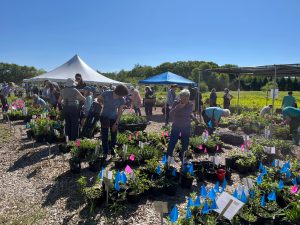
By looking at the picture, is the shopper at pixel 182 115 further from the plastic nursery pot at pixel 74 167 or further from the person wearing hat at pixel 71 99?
the person wearing hat at pixel 71 99

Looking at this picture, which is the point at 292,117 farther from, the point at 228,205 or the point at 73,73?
the point at 73,73

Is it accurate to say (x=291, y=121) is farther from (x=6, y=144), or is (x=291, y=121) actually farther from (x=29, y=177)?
(x=6, y=144)

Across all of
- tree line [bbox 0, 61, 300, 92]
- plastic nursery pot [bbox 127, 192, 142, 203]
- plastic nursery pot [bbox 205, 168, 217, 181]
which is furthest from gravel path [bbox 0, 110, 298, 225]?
tree line [bbox 0, 61, 300, 92]

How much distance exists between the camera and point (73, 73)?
49.8ft

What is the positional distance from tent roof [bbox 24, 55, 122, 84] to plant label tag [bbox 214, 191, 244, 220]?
12.7 meters

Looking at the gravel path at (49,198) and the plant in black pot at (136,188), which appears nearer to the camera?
the gravel path at (49,198)

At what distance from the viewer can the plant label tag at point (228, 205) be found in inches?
111

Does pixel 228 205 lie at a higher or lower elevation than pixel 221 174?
higher

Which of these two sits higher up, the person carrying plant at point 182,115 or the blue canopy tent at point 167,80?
the blue canopy tent at point 167,80

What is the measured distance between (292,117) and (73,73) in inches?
423

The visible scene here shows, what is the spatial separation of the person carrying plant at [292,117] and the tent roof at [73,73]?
958 centimetres

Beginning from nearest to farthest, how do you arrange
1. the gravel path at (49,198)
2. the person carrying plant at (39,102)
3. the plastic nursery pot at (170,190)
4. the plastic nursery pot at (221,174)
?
the gravel path at (49,198) < the plastic nursery pot at (170,190) < the plastic nursery pot at (221,174) < the person carrying plant at (39,102)

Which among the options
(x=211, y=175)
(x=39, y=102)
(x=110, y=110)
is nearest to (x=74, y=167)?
(x=110, y=110)

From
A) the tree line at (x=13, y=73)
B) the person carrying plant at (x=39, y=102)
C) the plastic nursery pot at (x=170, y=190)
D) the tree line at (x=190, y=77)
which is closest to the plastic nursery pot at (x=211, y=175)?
the plastic nursery pot at (x=170, y=190)
